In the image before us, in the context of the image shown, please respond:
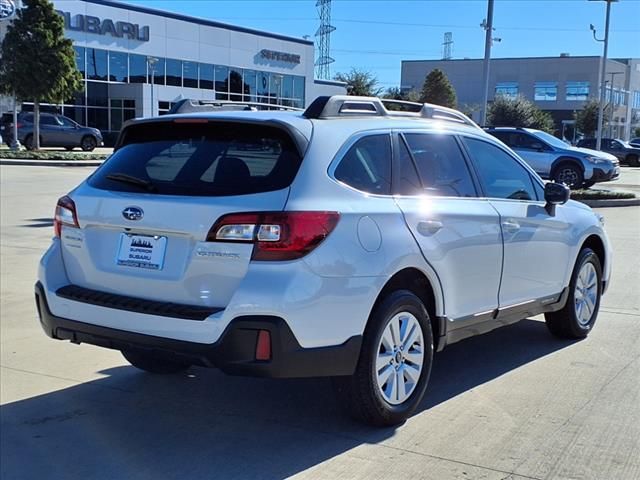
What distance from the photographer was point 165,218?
12.5 feet

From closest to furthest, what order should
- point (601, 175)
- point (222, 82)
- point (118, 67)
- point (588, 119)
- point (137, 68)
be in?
point (601, 175)
point (118, 67)
point (137, 68)
point (222, 82)
point (588, 119)

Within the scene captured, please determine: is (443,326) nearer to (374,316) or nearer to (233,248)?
(374,316)

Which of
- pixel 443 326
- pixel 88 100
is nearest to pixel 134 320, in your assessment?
pixel 443 326

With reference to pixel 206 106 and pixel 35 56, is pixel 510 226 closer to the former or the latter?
pixel 206 106

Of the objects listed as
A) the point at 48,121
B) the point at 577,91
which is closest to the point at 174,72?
the point at 48,121

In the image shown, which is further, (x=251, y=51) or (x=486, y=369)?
(x=251, y=51)

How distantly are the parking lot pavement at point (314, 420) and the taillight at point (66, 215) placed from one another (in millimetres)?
1186

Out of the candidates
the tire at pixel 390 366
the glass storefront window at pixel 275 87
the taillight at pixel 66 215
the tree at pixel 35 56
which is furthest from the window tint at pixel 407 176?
the glass storefront window at pixel 275 87

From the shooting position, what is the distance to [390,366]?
4211 mm

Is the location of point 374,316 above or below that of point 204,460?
above

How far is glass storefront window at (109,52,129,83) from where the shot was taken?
45.1 meters

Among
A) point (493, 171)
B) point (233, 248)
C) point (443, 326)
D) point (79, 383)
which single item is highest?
point (493, 171)

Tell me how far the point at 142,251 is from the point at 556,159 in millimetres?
18624

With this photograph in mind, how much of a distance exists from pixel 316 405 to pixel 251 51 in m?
50.9
